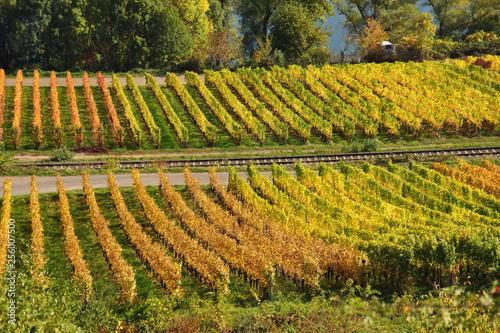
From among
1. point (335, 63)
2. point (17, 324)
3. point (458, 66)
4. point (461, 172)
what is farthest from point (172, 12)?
point (17, 324)

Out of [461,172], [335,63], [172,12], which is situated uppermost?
[172,12]

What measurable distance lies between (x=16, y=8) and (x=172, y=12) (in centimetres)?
1631

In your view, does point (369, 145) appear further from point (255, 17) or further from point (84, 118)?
point (255, 17)

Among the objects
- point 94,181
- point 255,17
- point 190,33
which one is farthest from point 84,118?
point 255,17

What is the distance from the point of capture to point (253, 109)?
2164 inches

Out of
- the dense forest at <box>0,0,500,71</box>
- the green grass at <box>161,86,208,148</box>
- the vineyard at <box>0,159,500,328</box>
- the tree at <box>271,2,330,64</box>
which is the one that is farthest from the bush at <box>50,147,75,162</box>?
the tree at <box>271,2,330,64</box>

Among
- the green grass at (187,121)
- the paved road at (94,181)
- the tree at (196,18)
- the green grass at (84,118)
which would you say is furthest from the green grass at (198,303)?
the tree at (196,18)

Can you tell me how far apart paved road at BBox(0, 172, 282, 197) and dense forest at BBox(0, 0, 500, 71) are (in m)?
29.8

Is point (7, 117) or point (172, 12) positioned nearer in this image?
point (7, 117)

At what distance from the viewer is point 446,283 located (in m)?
25.7

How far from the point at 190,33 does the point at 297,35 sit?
42.8ft

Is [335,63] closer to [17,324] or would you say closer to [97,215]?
[97,215]

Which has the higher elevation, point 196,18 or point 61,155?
point 196,18

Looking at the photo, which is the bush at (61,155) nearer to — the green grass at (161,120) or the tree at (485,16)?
the green grass at (161,120)
